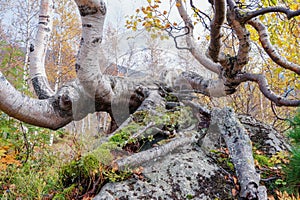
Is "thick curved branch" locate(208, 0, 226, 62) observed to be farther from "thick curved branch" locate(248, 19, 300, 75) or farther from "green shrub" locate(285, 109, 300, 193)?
"green shrub" locate(285, 109, 300, 193)

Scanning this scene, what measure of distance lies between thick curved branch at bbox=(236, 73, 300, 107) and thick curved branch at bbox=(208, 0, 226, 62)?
0.47m

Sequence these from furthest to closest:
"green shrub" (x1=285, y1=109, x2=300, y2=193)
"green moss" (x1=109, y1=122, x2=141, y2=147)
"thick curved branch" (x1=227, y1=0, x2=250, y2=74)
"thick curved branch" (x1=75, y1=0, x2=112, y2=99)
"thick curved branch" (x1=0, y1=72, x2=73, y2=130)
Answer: "thick curved branch" (x1=227, y1=0, x2=250, y2=74) < "thick curved branch" (x1=75, y1=0, x2=112, y2=99) < "green moss" (x1=109, y1=122, x2=141, y2=147) < "thick curved branch" (x1=0, y1=72, x2=73, y2=130) < "green shrub" (x1=285, y1=109, x2=300, y2=193)

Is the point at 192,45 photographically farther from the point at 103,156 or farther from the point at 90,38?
the point at 103,156

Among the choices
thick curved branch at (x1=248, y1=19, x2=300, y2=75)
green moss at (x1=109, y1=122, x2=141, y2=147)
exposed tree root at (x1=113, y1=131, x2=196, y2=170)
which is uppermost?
thick curved branch at (x1=248, y1=19, x2=300, y2=75)

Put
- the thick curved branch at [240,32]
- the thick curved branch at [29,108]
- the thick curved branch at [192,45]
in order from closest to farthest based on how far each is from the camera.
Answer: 1. the thick curved branch at [29,108]
2. the thick curved branch at [240,32]
3. the thick curved branch at [192,45]

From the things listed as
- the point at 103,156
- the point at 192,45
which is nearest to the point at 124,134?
the point at 103,156

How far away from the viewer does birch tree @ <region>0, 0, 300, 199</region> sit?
190 centimetres

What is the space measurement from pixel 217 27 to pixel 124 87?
166cm

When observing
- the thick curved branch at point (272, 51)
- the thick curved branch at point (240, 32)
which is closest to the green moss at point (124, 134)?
the thick curved branch at point (240, 32)

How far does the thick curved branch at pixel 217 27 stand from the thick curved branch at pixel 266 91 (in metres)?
0.47

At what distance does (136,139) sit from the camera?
206 cm

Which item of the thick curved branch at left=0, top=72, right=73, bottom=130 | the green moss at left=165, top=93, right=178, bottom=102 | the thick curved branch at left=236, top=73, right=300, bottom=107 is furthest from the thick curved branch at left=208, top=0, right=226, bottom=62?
the thick curved branch at left=0, top=72, right=73, bottom=130

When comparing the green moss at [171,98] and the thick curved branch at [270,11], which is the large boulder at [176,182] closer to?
the thick curved branch at [270,11]

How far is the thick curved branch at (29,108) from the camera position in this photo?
1.86m
